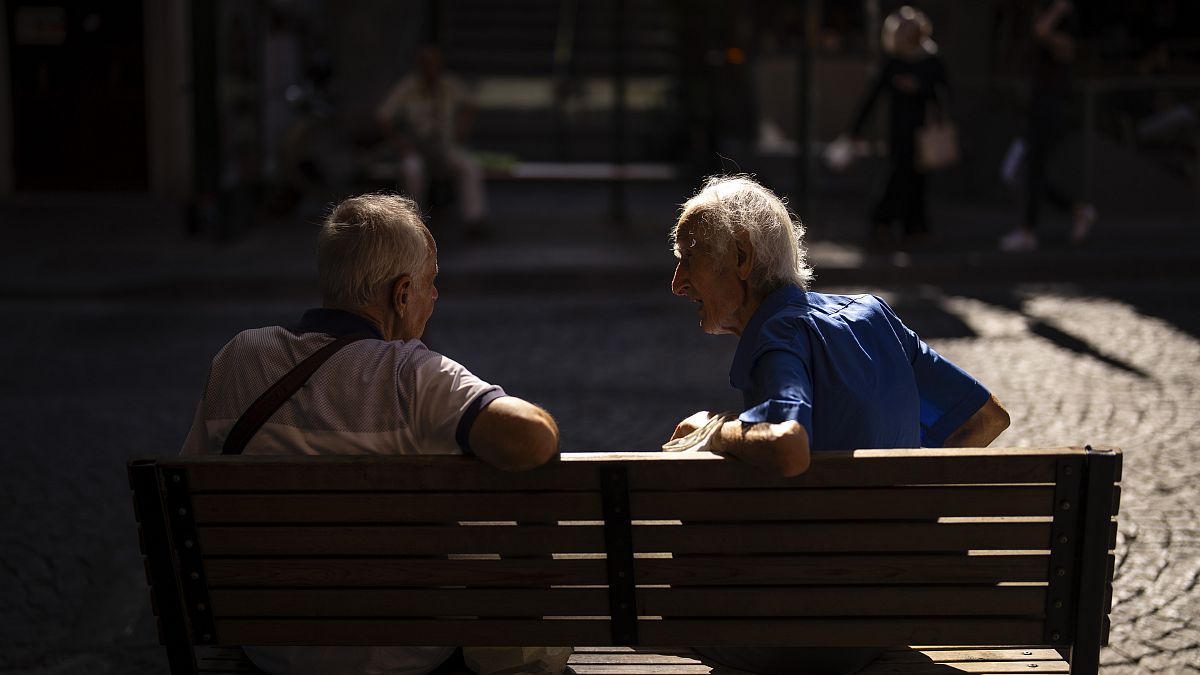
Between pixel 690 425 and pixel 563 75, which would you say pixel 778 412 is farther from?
pixel 563 75

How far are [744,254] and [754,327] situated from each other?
16 centimetres

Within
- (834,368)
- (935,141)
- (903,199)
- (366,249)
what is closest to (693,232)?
(834,368)

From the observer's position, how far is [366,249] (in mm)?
3053

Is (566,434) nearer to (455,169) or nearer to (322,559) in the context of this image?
(322,559)

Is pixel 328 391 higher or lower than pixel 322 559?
higher

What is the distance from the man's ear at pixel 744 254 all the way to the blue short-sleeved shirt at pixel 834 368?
0.25 ft

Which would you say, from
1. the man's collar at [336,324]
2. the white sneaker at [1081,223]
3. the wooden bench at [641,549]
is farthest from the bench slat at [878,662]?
the white sneaker at [1081,223]

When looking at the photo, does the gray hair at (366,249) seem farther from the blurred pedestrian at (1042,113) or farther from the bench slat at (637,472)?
the blurred pedestrian at (1042,113)

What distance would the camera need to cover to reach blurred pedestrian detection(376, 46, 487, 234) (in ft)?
41.5

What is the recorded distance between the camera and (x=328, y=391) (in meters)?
2.99

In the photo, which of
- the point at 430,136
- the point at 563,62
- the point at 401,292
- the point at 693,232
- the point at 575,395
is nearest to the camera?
the point at 401,292

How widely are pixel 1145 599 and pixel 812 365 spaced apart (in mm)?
1897

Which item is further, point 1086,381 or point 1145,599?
point 1086,381

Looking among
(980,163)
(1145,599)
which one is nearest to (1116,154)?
(980,163)
